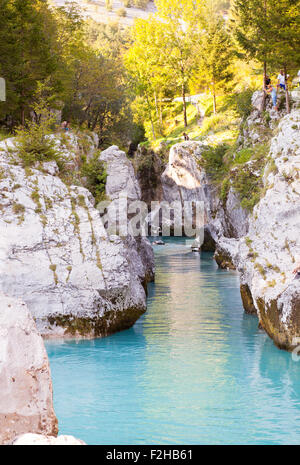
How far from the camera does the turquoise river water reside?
Answer: 10773mm

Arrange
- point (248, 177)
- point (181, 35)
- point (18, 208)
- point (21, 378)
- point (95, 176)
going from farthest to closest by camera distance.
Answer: point (181, 35) < point (248, 177) < point (95, 176) < point (18, 208) < point (21, 378)

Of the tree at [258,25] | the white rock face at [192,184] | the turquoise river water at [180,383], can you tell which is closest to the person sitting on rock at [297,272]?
the turquoise river water at [180,383]

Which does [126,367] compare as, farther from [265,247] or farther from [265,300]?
[265,247]

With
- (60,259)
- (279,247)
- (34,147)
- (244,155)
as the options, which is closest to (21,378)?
(60,259)

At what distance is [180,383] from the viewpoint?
13414 mm

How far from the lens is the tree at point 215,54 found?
56531mm

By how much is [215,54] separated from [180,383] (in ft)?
162

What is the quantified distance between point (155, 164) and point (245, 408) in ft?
155

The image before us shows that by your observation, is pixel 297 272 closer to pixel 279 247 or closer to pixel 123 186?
pixel 279 247

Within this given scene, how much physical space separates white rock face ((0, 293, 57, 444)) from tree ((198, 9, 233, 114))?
53100mm

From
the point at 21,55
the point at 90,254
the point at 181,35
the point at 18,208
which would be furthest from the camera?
the point at 181,35

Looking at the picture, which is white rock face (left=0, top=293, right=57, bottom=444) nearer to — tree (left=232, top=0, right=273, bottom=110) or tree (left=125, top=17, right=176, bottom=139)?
tree (left=232, top=0, right=273, bottom=110)

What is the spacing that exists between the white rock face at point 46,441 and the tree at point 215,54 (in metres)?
54.4

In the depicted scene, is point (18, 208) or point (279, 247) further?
point (18, 208)
